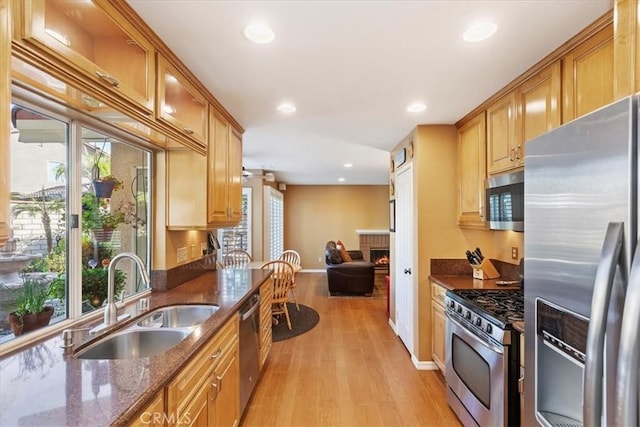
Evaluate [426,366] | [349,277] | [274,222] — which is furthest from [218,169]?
[274,222]

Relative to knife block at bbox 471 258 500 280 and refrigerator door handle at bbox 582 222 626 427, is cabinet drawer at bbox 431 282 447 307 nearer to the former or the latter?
knife block at bbox 471 258 500 280

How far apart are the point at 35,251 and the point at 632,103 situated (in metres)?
2.38

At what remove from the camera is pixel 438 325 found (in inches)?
114

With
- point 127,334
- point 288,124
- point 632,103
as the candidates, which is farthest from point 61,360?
point 288,124

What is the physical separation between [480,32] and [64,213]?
2402mm

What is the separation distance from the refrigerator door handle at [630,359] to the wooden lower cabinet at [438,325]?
212cm

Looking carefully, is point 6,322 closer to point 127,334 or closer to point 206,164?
point 127,334

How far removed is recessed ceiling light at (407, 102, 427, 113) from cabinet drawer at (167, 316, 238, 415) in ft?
7.10

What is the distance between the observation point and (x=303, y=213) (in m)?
8.79

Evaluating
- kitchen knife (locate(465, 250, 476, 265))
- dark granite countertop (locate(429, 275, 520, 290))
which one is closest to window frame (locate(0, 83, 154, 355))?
dark granite countertop (locate(429, 275, 520, 290))

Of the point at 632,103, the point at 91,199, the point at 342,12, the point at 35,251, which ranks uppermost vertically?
the point at 342,12

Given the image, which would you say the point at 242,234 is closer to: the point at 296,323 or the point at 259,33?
the point at 296,323

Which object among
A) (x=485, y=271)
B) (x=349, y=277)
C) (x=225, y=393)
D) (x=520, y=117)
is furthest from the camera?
(x=349, y=277)

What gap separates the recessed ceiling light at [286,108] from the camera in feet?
8.46
